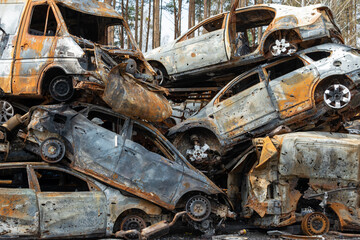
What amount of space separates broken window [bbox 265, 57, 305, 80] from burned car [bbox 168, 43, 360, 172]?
0.05 m

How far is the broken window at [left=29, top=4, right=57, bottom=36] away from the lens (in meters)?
7.50

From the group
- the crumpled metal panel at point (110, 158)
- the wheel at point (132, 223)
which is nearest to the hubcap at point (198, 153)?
the crumpled metal panel at point (110, 158)

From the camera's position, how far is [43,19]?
316 inches

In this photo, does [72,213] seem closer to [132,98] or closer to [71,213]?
[71,213]

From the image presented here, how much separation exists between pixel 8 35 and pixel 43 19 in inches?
37.0

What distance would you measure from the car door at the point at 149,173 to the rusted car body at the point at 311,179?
1649 mm

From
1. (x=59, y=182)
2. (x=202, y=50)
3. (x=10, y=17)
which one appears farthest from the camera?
(x=202, y=50)

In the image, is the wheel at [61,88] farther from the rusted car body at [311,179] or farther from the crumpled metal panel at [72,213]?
the rusted car body at [311,179]

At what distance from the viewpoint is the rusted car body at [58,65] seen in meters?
6.56

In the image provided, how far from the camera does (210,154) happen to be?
331 inches

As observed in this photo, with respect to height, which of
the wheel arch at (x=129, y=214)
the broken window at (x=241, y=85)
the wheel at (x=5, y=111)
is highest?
the broken window at (x=241, y=85)

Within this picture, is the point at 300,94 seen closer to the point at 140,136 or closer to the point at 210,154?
the point at 210,154

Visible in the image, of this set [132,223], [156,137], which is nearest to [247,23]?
[156,137]

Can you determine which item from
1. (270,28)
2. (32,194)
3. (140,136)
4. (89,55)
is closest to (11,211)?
(32,194)
